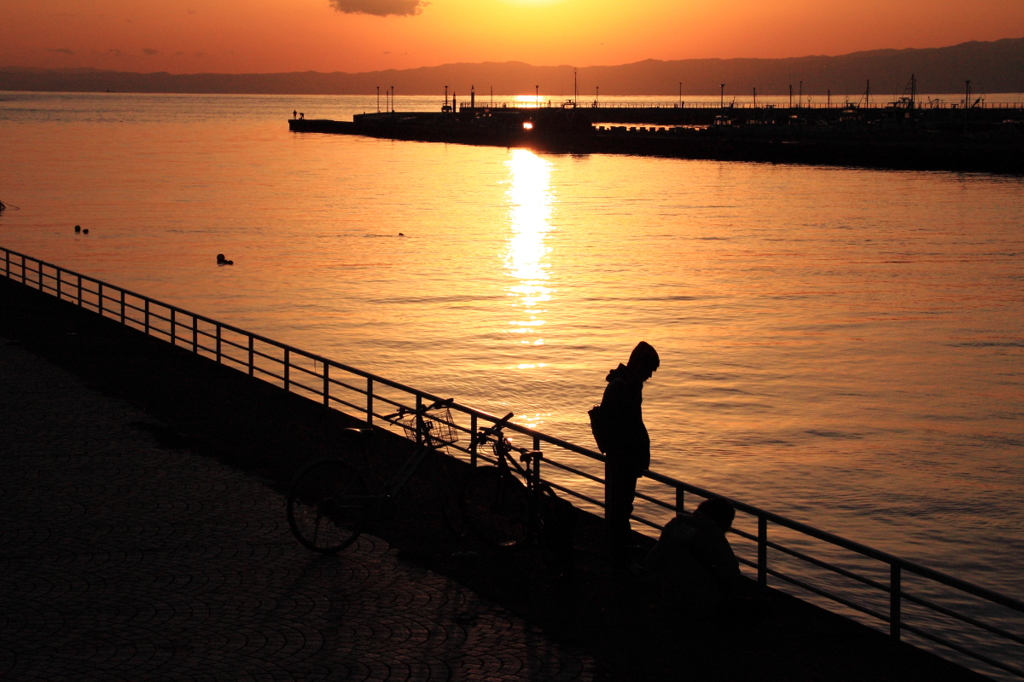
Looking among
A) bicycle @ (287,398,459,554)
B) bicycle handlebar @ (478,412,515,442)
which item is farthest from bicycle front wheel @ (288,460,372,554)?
bicycle handlebar @ (478,412,515,442)

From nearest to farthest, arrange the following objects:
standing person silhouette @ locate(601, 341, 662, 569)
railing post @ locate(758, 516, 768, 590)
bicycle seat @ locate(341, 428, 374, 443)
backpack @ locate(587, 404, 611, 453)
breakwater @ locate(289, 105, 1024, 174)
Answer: railing post @ locate(758, 516, 768, 590), standing person silhouette @ locate(601, 341, 662, 569), backpack @ locate(587, 404, 611, 453), bicycle seat @ locate(341, 428, 374, 443), breakwater @ locate(289, 105, 1024, 174)

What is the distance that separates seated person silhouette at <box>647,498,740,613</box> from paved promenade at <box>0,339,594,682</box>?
31.9 inches

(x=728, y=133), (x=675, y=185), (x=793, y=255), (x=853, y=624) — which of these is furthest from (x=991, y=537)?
(x=728, y=133)

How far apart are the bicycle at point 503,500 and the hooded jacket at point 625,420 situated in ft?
2.45

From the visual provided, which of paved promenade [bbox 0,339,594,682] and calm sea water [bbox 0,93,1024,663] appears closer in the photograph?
paved promenade [bbox 0,339,594,682]

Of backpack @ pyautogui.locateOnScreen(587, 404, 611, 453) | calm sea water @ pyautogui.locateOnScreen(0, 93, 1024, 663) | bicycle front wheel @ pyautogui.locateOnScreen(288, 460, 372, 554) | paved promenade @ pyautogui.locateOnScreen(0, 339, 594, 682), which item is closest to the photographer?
paved promenade @ pyautogui.locateOnScreen(0, 339, 594, 682)

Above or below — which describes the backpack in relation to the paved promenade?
above

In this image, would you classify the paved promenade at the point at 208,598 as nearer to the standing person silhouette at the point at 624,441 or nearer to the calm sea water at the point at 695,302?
the standing person silhouette at the point at 624,441

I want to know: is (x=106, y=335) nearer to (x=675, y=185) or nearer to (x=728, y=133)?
(x=675, y=185)

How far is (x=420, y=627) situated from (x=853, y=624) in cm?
317

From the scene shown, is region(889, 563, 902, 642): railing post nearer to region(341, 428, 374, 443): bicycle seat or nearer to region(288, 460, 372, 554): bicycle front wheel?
region(288, 460, 372, 554): bicycle front wheel

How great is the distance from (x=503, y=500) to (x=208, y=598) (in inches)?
95.3

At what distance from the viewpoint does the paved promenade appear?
671 cm

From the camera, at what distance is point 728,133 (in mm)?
147375
